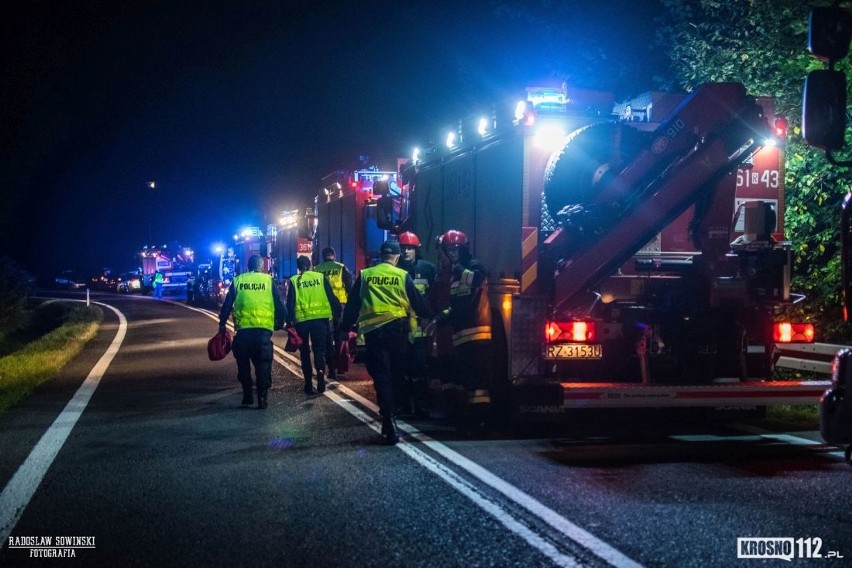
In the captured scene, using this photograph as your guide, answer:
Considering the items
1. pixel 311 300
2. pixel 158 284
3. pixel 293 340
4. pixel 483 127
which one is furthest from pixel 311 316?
pixel 158 284

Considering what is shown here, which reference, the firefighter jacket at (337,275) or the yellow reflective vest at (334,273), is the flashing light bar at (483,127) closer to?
the firefighter jacket at (337,275)

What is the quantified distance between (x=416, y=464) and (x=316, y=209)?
12.2 m

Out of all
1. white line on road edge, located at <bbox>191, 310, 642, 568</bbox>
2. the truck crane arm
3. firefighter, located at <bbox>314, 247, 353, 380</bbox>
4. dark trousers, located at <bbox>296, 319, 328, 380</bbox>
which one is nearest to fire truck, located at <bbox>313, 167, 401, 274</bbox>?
firefighter, located at <bbox>314, 247, 353, 380</bbox>

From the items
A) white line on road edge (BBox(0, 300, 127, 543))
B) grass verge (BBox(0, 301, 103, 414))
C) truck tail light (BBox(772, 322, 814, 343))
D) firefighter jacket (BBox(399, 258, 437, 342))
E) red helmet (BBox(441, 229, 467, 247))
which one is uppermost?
red helmet (BBox(441, 229, 467, 247))

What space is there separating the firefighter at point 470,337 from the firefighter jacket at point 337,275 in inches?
141

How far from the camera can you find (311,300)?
481 inches

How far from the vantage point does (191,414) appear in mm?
10570

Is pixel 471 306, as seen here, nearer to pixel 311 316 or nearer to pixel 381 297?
pixel 381 297

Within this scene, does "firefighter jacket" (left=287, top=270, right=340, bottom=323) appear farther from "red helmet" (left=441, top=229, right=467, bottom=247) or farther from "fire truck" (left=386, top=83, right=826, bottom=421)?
"fire truck" (left=386, top=83, right=826, bottom=421)

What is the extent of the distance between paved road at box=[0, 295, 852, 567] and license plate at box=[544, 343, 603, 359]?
80 cm

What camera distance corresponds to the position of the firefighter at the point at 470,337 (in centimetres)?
897

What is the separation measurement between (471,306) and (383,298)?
2.74 feet

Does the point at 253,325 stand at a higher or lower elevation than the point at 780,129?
lower

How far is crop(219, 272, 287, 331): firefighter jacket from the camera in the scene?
11078 mm
